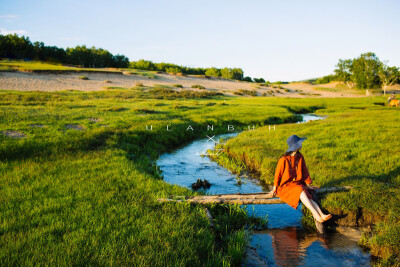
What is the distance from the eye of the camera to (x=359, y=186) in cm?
791

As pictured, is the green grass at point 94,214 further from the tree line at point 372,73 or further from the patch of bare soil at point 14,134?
the tree line at point 372,73

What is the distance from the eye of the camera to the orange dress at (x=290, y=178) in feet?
22.5

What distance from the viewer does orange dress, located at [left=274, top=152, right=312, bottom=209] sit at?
6.85 meters

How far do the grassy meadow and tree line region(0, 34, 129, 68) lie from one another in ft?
266

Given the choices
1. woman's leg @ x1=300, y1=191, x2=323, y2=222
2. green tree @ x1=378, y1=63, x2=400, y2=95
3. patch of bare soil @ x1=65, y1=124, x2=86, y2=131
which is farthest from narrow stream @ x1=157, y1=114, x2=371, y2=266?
green tree @ x1=378, y1=63, x2=400, y2=95

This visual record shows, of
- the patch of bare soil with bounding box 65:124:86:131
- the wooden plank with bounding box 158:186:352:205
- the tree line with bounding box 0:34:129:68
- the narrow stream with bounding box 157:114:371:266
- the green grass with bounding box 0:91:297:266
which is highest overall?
the tree line with bounding box 0:34:129:68

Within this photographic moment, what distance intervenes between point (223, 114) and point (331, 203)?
2119cm

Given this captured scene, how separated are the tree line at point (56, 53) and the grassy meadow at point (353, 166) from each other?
8111cm

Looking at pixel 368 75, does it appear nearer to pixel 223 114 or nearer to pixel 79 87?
pixel 223 114

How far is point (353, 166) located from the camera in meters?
10.7

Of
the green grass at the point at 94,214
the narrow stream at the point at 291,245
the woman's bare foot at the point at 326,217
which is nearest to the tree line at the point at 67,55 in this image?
the green grass at the point at 94,214

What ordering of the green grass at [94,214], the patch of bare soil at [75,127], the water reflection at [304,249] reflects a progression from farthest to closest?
the patch of bare soil at [75,127] → the water reflection at [304,249] → the green grass at [94,214]

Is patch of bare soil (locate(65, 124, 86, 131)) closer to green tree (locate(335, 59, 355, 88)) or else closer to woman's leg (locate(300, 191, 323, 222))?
woman's leg (locate(300, 191, 323, 222))

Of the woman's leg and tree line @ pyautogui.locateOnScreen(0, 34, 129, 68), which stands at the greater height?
tree line @ pyautogui.locateOnScreen(0, 34, 129, 68)
